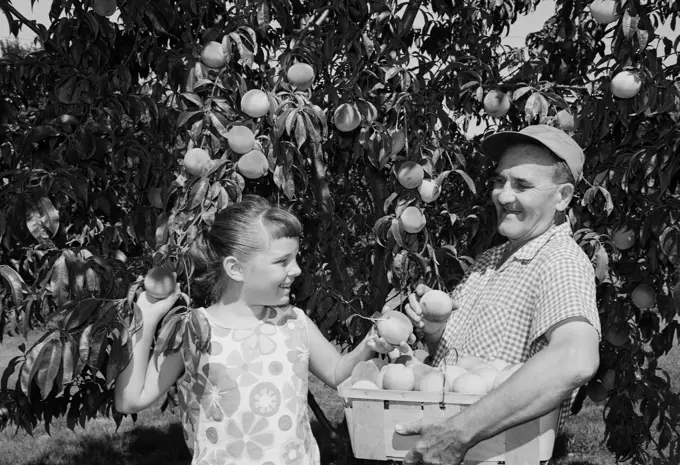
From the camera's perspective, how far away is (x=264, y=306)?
84.0 inches

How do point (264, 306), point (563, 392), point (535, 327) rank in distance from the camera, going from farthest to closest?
point (264, 306)
point (535, 327)
point (563, 392)

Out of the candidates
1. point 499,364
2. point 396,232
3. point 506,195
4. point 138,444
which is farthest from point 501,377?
point 138,444

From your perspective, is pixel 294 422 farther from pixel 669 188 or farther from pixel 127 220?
pixel 669 188

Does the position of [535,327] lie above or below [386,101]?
below

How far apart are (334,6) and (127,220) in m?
1.04

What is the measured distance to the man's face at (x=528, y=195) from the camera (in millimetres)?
2076

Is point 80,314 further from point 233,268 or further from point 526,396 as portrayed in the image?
point 526,396

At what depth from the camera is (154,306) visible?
1948 millimetres

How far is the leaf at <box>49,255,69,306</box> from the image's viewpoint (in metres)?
2.19

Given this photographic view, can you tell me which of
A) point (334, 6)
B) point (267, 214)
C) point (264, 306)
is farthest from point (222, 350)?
point (334, 6)

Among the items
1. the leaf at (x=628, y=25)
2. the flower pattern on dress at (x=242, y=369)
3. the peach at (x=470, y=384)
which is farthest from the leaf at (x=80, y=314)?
the leaf at (x=628, y=25)

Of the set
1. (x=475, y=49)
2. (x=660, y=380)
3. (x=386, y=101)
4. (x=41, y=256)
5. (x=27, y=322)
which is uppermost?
(x=475, y=49)

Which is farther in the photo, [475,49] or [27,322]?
[475,49]

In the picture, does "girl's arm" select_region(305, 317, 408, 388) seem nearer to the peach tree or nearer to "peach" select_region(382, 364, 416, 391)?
"peach" select_region(382, 364, 416, 391)
